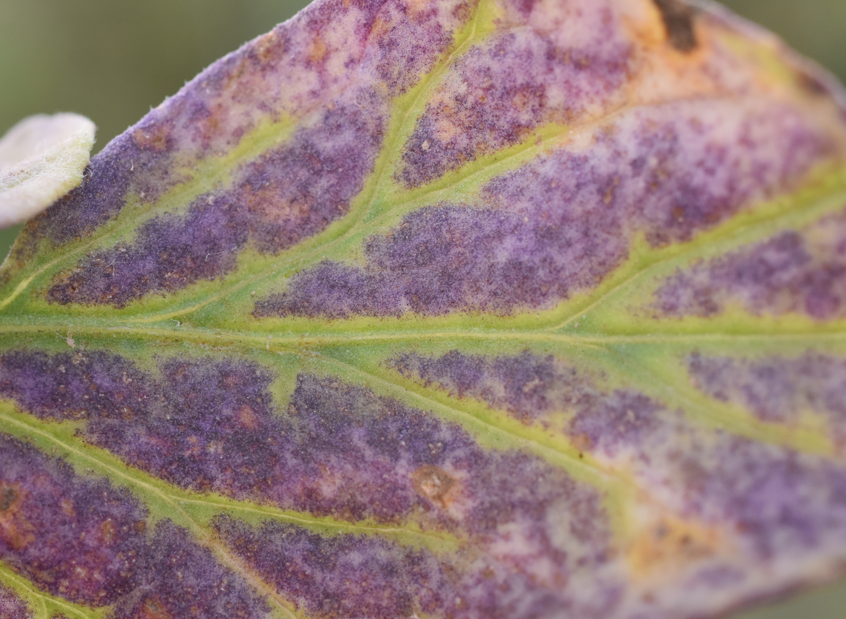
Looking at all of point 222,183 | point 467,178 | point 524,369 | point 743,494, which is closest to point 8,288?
point 222,183

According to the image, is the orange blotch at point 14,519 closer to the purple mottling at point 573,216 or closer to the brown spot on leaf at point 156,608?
the brown spot on leaf at point 156,608

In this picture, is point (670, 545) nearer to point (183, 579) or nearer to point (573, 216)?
point (573, 216)

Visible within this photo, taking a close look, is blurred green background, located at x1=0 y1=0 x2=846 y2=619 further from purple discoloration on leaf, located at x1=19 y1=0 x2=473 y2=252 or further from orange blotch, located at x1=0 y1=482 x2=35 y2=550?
orange blotch, located at x1=0 y1=482 x2=35 y2=550

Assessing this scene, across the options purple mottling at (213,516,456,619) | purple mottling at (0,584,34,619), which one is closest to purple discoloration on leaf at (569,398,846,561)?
purple mottling at (213,516,456,619)

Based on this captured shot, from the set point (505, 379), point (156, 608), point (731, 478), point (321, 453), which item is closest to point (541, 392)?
point (505, 379)

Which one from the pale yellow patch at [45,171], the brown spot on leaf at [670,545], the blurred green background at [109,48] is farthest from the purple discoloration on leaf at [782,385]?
the blurred green background at [109,48]
